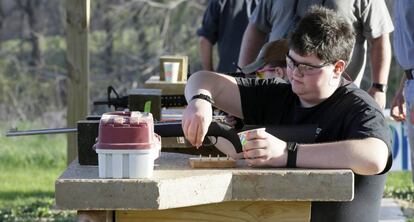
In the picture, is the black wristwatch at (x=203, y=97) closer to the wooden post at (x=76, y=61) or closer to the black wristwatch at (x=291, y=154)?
the black wristwatch at (x=291, y=154)

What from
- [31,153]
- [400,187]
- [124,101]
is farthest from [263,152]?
[31,153]

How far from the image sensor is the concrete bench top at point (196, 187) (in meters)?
2.66

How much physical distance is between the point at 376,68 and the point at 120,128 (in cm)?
325

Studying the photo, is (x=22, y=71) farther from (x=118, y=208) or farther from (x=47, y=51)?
(x=118, y=208)

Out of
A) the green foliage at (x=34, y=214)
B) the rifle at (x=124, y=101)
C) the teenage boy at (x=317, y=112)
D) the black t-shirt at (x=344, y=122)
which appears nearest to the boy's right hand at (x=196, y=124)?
the teenage boy at (x=317, y=112)

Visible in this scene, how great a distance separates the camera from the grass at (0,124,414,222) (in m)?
7.11

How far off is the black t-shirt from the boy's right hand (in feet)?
1.33

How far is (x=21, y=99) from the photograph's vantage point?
14.1 meters

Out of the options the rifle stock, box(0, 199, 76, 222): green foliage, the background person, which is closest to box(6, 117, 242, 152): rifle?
the rifle stock

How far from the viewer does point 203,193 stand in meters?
2.79

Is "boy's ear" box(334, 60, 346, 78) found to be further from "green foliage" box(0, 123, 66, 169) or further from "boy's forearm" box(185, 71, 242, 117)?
"green foliage" box(0, 123, 66, 169)

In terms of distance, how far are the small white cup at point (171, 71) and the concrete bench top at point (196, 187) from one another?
122 inches

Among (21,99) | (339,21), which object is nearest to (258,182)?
(339,21)

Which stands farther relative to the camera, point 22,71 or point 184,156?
point 22,71
